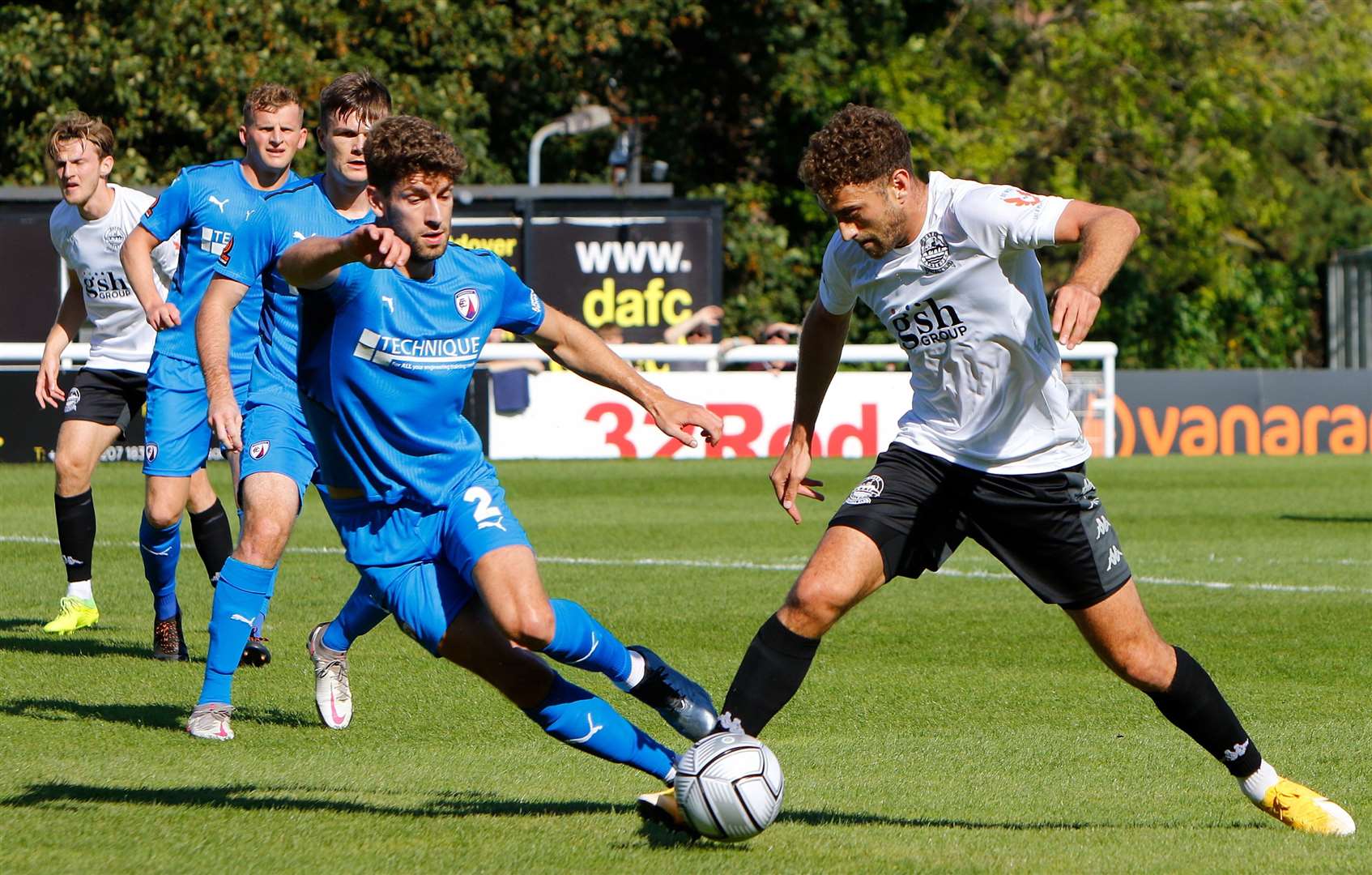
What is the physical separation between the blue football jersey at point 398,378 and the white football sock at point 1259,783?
2285 millimetres

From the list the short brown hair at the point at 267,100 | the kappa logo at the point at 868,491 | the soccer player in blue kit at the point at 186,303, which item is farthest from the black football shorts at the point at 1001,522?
the short brown hair at the point at 267,100

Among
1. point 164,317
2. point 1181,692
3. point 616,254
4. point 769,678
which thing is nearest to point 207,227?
point 164,317

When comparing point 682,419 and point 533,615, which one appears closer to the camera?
point 533,615

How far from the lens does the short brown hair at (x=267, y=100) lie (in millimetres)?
7352

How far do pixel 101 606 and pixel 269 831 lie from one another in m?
5.29

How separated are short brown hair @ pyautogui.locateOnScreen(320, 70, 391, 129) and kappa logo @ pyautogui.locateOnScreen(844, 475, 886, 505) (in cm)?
235

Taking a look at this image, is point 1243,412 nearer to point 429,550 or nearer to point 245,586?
point 245,586

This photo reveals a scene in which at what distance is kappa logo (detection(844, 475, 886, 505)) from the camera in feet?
17.3

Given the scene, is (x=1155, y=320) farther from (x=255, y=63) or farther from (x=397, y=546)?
(x=397, y=546)

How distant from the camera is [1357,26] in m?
33.2

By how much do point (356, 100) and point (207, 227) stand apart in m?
1.11

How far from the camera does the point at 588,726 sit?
17.0 ft

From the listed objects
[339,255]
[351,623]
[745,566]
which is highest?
[339,255]

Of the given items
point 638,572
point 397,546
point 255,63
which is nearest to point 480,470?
point 397,546
